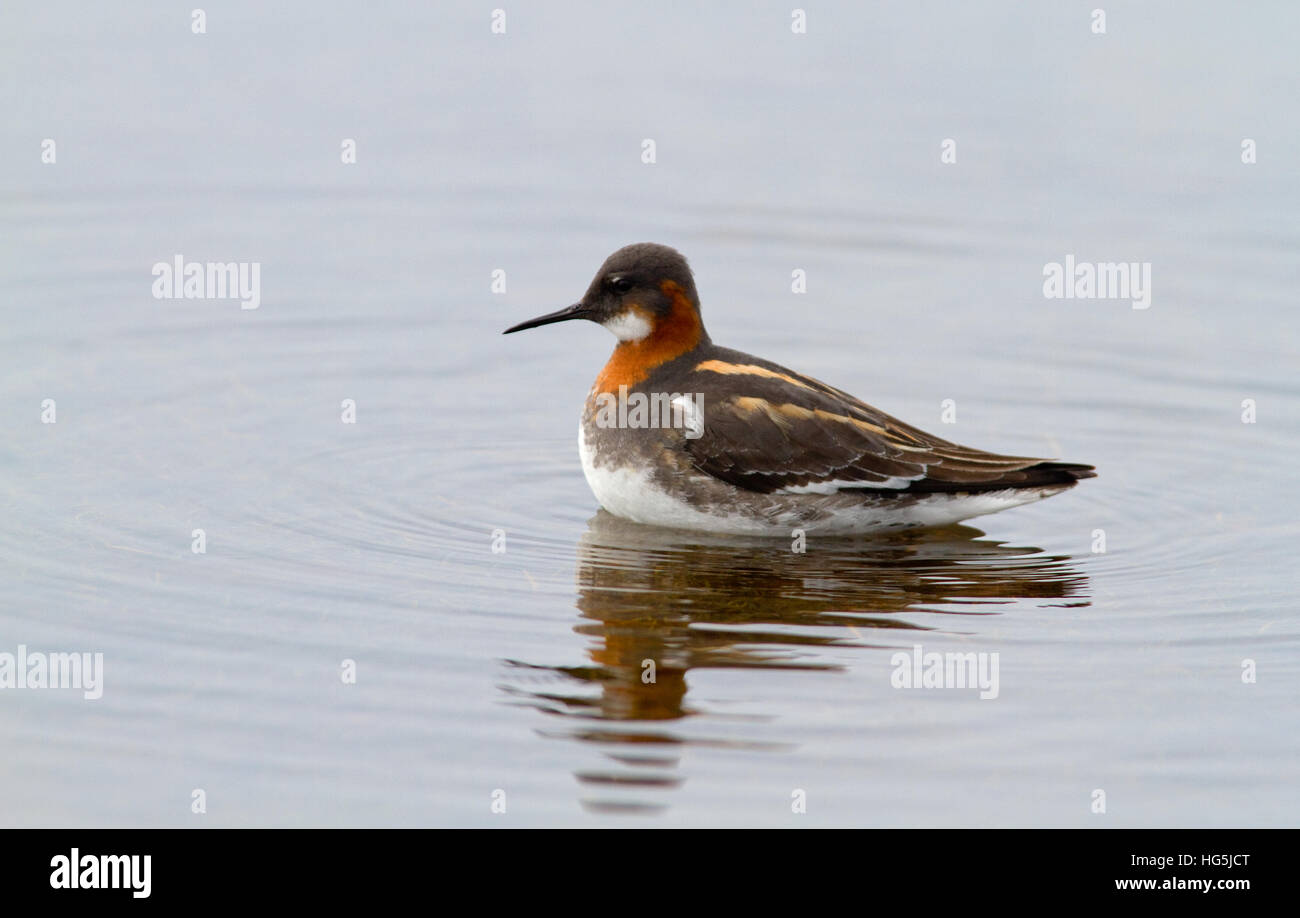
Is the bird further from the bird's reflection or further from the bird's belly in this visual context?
the bird's reflection

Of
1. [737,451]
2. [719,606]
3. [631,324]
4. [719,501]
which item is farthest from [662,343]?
[719,606]

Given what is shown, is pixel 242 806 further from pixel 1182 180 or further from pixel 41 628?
pixel 1182 180

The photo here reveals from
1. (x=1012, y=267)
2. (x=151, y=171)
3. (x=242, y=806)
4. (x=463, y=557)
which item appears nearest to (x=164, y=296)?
(x=151, y=171)

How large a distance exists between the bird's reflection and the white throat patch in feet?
4.65

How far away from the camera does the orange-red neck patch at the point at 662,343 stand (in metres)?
14.4

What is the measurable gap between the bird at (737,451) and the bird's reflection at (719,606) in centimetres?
25

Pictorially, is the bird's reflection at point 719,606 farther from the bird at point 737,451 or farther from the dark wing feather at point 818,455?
the dark wing feather at point 818,455

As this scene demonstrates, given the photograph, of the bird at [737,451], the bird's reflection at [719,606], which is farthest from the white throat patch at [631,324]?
the bird's reflection at [719,606]

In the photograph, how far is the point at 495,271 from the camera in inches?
773

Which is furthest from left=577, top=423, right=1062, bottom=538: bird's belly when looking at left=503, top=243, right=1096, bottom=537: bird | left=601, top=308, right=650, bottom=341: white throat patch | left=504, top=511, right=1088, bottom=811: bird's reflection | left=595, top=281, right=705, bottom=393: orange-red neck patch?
left=601, top=308, right=650, bottom=341: white throat patch

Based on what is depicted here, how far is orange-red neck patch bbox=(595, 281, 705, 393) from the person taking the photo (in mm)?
14414

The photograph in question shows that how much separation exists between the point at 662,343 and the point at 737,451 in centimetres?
114

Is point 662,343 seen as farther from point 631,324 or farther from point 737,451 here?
point 737,451

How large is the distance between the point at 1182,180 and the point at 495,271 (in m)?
7.99
